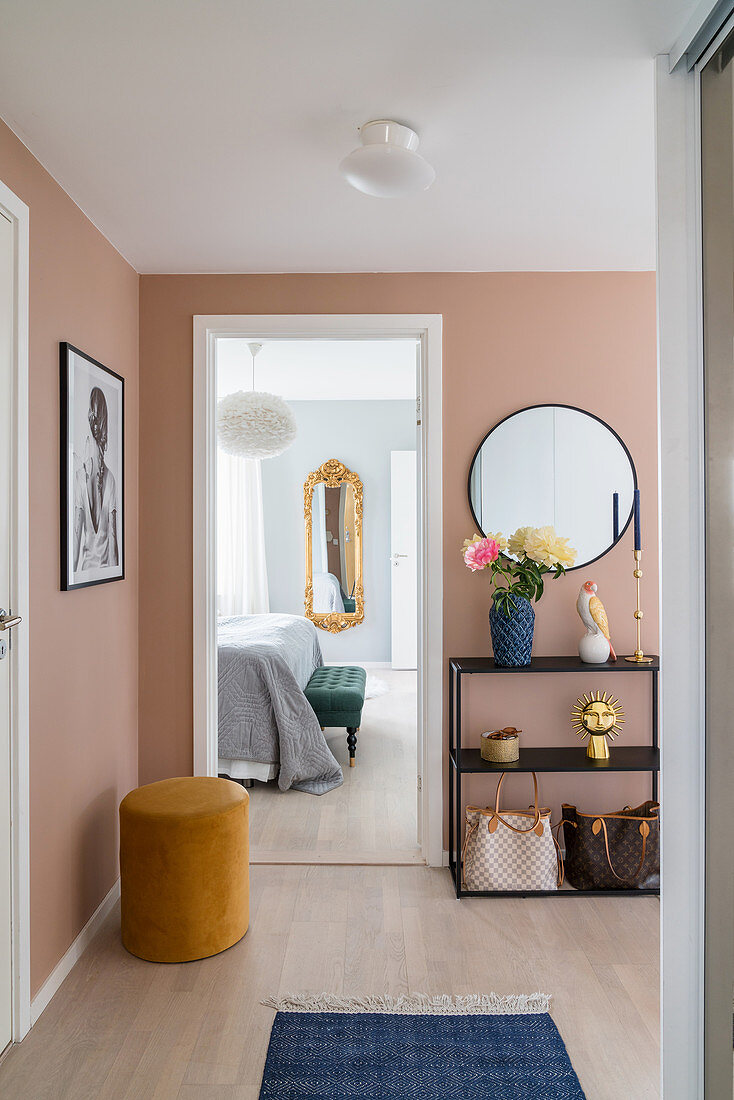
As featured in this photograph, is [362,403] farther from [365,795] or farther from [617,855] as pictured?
[617,855]

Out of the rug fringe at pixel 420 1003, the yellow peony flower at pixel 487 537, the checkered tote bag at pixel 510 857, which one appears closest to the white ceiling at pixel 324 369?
the yellow peony flower at pixel 487 537

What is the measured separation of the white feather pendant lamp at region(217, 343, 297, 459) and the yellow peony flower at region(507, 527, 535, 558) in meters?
2.29

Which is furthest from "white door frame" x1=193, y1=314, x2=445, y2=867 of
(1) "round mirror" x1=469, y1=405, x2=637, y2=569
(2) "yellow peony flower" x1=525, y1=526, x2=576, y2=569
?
(2) "yellow peony flower" x1=525, y1=526, x2=576, y2=569

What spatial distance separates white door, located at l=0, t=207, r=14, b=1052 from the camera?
206 cm

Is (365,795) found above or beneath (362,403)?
beneath

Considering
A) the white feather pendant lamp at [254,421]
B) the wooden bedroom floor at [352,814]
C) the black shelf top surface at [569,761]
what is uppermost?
the white feather pendant lamp at [254,421]

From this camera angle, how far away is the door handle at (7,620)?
2.02 m

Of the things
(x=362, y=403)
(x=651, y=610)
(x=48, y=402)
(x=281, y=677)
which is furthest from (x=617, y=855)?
(x=362, y=403)

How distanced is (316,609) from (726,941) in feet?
20.2

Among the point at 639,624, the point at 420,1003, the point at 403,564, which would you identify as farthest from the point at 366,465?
the point at 420,1003

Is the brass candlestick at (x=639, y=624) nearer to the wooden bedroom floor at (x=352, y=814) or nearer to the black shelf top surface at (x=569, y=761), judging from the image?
the black shelf top surface at (x=569, y=761)

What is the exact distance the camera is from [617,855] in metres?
3.01

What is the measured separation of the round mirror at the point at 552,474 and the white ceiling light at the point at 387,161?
1295 millimetres

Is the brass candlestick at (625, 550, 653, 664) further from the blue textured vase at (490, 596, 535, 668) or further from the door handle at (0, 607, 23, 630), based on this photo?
the door handle at (0, 607, 23, 630)
